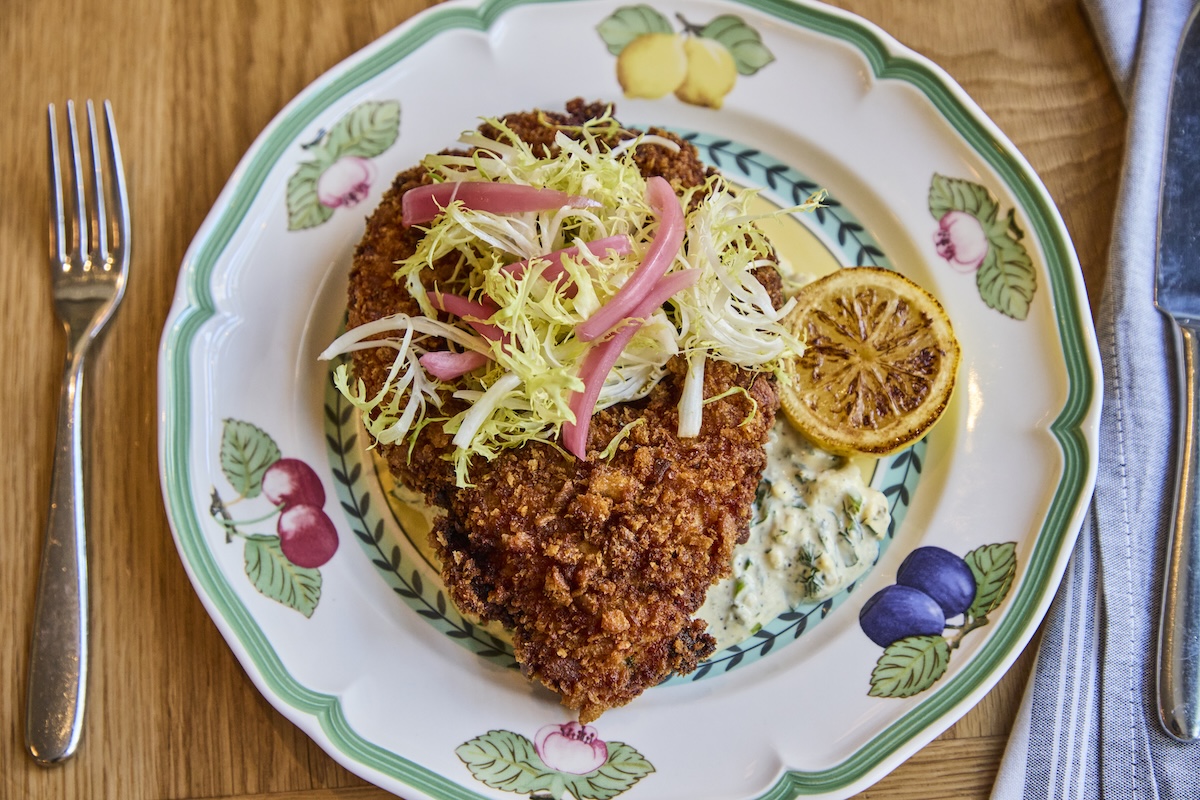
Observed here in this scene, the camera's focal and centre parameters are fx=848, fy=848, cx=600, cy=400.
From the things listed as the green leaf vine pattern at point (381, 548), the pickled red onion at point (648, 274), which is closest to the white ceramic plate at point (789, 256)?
the green leaf vine pattern at point (381, 548)

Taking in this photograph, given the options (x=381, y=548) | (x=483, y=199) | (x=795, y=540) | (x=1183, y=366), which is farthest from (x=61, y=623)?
(x=1183, y=366)

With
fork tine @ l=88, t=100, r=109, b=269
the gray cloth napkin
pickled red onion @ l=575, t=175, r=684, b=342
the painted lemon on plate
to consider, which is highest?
the painted lemon on plate

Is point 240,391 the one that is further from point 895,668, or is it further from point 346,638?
point 895,668

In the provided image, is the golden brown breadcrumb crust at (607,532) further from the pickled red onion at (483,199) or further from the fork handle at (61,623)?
the fork handle at (61,623)

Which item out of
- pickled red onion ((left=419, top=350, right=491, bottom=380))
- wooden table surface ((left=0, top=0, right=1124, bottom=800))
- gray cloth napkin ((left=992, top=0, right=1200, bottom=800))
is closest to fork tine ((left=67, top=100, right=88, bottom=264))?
wooden table surface ((left=0, top=0, right=1124, bottom=800))

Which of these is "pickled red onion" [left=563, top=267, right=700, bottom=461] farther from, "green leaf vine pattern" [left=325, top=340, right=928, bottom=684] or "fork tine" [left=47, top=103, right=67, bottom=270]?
"fork tine" [left=47, top=103, right=67, bottom=270]

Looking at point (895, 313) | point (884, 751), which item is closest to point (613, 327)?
point (895, 313)
